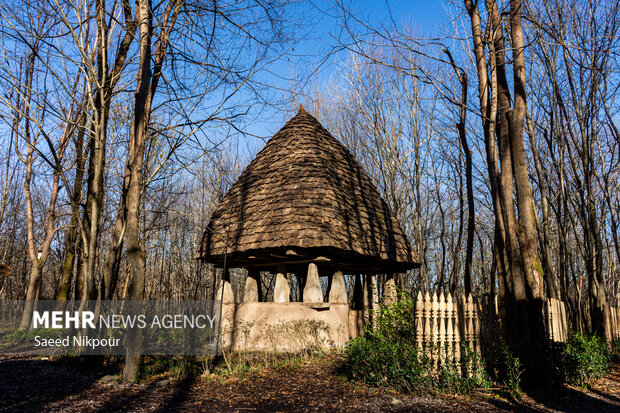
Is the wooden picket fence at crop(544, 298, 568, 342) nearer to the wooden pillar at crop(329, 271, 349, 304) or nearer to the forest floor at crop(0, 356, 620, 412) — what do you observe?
the forest floor at crop(0, 356, 620, 412)

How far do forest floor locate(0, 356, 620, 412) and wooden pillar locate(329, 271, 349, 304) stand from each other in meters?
2.43

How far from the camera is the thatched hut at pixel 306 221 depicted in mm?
8625

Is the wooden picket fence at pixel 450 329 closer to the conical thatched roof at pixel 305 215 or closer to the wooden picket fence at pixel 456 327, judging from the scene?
the wooden picket fence at pixel 456 327

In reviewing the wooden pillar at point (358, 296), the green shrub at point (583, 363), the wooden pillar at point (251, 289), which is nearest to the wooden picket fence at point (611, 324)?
the green shrub at point (583, 363)

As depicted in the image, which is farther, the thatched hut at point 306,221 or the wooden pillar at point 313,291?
the wooden pillar at point 313,291

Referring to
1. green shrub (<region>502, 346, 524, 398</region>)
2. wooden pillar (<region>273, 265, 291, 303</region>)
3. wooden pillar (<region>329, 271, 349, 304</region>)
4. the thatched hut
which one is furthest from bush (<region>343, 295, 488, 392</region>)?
wooden pillar (<region>273, 265, 291, 303</region>)

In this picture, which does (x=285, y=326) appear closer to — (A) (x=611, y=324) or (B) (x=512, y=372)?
(B) (x=512, y=372)

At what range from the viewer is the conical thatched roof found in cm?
859

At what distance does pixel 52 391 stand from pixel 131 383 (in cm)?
100

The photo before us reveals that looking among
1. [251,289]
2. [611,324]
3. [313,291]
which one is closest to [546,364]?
[313,291]

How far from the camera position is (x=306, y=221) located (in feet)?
27.9

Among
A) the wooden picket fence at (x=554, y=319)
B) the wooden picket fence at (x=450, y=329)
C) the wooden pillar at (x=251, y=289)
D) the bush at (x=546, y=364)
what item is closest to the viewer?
the bush at (x=546, y=364)

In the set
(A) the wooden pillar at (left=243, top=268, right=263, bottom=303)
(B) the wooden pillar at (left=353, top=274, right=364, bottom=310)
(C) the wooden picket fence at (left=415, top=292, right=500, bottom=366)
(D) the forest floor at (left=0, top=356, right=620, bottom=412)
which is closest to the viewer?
(D) the forest floor at (left=0, top=356, right=620, bottom=412)

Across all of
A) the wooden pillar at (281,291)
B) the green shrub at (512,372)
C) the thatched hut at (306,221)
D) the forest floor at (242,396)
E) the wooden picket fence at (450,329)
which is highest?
the thatched hut at (306,221)
